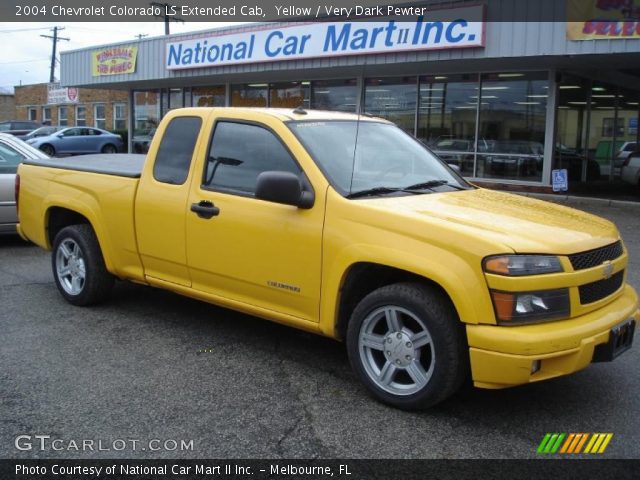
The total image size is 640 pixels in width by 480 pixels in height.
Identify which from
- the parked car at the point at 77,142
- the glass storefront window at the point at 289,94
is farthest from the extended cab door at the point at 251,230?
the parked car at the point at 77,142

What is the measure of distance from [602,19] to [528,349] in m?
11.0

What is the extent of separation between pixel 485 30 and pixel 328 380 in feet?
37.2

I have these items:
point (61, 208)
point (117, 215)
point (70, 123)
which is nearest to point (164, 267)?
point (117, 215)

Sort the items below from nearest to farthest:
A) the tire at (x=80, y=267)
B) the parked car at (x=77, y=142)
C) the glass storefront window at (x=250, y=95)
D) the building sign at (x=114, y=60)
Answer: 1. the tire at (x=80, y=267)
2. the glass storefront window at (x=250, y=95)
3. the building sign at (x=114, y=60)
4. the parked car at (x=77, y=142)

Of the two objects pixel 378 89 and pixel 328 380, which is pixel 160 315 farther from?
pixel 378 89

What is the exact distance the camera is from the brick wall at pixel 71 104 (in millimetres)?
37331

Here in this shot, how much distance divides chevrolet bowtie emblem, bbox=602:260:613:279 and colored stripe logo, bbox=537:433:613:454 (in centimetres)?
89

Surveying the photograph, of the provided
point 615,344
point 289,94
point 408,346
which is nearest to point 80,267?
point 408,346

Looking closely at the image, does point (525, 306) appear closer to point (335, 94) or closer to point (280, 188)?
point (280, 188)

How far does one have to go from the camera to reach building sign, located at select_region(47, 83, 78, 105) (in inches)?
1582

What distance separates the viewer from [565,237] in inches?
Answer: 144

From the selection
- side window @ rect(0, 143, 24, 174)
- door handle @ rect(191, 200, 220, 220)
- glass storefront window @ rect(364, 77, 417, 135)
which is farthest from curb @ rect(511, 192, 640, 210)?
door handle @ rect(191, 200, 220, 220)

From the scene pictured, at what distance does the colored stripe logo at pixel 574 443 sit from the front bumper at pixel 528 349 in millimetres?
351

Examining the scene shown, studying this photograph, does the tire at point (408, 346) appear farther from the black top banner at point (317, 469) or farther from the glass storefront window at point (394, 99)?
the glass storefront window at point (394, 99)
